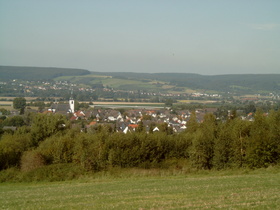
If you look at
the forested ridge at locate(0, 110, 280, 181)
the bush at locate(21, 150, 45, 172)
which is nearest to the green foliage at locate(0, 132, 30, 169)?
the forested ridge at locate(0, 110, 280, 181)

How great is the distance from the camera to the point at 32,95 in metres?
→ 123

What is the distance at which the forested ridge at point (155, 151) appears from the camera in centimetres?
2497

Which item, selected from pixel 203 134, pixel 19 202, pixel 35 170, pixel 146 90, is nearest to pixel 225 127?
pixel 203 134

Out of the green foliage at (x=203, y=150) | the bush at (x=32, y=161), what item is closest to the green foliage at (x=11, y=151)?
the bush at (x=32, y=161)

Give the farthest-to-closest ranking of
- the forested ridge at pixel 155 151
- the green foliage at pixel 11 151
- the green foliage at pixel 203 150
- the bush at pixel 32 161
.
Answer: the green foliage at pixel 11 151
the green foliage at pixel 203 150
the bush at pixel 32 161
the forested ridge at pixel 155 151

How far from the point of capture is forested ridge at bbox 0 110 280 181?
24969 mm

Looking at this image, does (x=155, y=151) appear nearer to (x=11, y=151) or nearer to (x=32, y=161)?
(x=32, y=161)

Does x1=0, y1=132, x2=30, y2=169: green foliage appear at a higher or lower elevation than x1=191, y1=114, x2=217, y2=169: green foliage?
lower

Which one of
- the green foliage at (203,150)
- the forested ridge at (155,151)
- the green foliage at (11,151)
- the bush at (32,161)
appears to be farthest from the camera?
the green foliage at (11,151)

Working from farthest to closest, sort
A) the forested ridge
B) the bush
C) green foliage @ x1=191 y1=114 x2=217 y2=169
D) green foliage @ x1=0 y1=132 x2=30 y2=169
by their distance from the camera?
green foliage @ x1=0 y1=132 x2=30 y2=169 < green foliage @ x1=191 y1=114 x2=217 y2=169 < the bush < the forested ridge

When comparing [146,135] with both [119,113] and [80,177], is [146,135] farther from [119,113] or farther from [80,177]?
[119,113]

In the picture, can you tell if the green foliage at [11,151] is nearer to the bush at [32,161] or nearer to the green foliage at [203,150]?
the bush at [32,161]

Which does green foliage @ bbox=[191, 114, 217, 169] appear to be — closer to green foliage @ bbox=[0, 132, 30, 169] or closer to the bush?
the bush

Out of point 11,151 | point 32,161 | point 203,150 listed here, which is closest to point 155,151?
point 203,150
